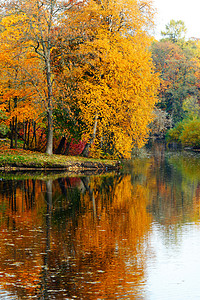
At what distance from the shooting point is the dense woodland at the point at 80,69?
84.8 ft

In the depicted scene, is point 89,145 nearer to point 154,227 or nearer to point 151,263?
point 154,227

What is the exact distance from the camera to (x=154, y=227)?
1119 centimetres

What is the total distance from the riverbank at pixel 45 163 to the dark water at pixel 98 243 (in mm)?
6562

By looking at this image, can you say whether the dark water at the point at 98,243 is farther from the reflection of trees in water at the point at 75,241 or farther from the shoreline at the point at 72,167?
the shoreline at the point at 72,167

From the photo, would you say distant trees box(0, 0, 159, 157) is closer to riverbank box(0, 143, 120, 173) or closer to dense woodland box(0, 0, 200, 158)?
dense woodland box(0, 0, 200, 158)

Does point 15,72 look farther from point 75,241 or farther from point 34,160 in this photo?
point 75,241

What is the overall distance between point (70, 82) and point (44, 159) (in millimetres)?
4965

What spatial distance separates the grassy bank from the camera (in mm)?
24453

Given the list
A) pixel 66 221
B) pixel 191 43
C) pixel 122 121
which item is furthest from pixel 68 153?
pixel 191 43

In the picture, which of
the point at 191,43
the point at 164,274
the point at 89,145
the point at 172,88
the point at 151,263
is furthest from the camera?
the point at 191,43

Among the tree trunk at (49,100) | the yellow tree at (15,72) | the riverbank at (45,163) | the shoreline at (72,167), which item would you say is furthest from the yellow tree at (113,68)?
the yellow tree at (15,72)

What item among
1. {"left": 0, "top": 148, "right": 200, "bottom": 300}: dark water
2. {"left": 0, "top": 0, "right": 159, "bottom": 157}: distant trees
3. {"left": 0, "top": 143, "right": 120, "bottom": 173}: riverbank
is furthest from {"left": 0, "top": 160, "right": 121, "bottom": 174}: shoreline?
{"left": 0, "top": 148, "right": 200, "bottom": 300}: dark water

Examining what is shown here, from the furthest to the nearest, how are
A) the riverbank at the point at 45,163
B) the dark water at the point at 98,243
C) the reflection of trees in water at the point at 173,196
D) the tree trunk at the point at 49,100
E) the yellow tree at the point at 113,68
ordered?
the yellow tree at the point at 113,68 < the tree trunk at the point at 49,100 < the riverbank at the point at 45,163 < the reflection of trees in water at the point at 173,196 < the dark water at the point at 98,243

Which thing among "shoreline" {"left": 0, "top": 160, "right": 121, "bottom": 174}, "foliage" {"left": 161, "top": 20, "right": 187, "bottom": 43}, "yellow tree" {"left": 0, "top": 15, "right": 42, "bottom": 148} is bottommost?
"shoreline" {"left": 0, "top": 160, "right": 121, "bottom": 174}
